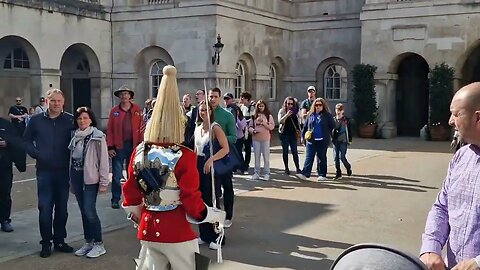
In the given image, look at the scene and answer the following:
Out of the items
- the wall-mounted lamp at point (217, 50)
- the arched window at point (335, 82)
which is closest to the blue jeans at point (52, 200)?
the wall-mounted lamp at point (217, 50)

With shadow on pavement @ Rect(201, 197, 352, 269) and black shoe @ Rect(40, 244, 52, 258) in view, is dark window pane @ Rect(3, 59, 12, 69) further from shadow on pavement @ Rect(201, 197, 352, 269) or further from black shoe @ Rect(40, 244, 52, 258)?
black shoe @ Rect(40, 244, 52, 258)

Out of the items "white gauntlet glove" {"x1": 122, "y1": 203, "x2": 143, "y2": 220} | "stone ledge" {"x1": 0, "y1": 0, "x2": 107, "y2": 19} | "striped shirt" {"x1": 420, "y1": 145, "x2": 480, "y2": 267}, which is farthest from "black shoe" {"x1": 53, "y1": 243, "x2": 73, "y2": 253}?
"stone ledge" {"x1": 0, "y1": 0, "x2": 107, "y2": 19}

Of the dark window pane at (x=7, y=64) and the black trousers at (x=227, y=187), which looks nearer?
the black trousers at (x=227, y=187)

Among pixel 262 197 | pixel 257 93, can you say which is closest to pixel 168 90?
pixel 262 197

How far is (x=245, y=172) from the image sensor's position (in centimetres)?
1237

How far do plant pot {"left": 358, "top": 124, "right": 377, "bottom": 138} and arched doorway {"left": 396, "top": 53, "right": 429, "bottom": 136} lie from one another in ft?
6.98

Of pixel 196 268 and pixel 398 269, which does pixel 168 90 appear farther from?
pixel 398 269

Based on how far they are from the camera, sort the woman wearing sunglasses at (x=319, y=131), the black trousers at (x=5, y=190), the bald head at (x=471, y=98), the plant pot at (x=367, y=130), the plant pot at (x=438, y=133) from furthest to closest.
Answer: the plant pot at (x=367, y=130) < the plant pot at (x=438, y=133) < the woman wearing sunglasses at (x=319, y=131) < the black trousers at (x=5, y=190) < the bald head at (x=471, y=98)

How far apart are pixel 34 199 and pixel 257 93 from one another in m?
14.4

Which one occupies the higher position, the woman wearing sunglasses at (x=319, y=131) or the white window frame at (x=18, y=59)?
the white window frame at (x=18, y=59)

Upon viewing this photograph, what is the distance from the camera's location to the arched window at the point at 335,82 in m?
24.8

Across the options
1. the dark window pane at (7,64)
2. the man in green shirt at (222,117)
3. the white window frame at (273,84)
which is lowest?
the man in green shirt at (222,117)

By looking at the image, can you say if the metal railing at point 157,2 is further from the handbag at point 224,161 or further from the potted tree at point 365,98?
the handbag at point 224,161

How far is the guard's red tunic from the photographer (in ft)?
12.2
